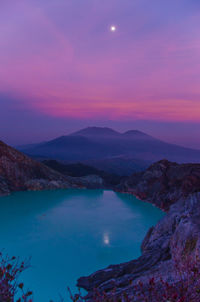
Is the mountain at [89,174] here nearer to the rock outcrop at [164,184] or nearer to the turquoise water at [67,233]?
the rock outcrop at [164,184]

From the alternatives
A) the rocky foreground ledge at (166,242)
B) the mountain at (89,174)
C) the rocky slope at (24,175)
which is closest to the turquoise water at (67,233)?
the rocky foreground ledge at (166,242)

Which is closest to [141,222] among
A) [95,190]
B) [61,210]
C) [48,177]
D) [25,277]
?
[61,210]

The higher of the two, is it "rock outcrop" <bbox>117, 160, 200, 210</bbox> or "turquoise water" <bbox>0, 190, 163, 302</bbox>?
"rock outcrop" <bbox>117, 160, 200, 210</bbox>

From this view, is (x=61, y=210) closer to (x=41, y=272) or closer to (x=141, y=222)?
(x=141, y=222)

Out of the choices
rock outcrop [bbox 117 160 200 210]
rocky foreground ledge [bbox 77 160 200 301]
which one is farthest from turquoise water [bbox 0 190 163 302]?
rock outcrop [bbox 117 160 200 210]

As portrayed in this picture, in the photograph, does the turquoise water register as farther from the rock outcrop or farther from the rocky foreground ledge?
the rock outcrop

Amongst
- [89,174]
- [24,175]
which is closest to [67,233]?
[24,175]
